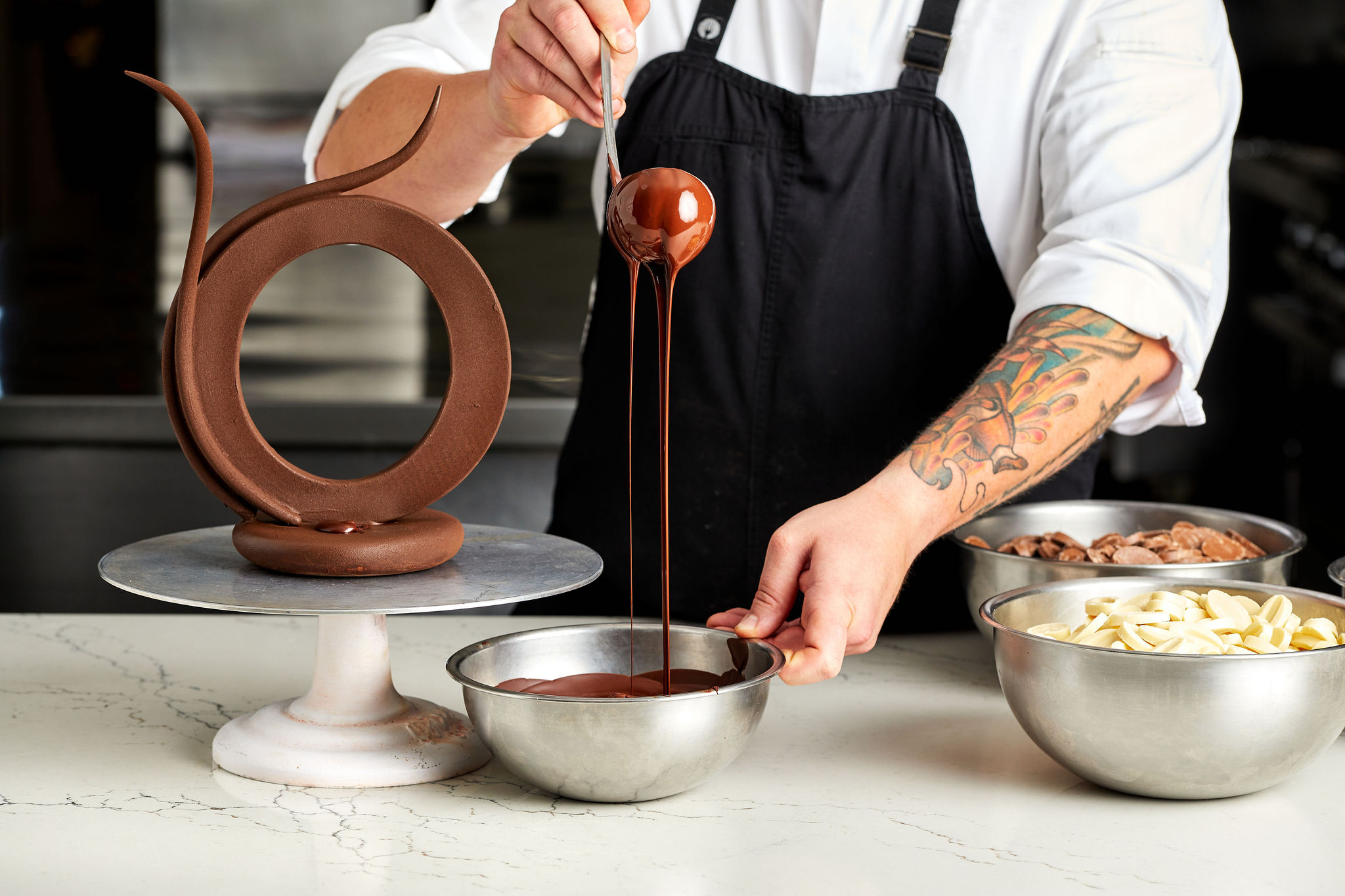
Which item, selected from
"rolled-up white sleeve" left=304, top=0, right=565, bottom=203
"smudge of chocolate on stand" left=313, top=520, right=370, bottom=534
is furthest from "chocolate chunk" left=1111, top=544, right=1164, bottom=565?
"rolled-up white sleeve" left=304, top=0, right=565, bottom=203

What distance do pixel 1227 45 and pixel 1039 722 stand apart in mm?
876

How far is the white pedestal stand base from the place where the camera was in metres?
1.06

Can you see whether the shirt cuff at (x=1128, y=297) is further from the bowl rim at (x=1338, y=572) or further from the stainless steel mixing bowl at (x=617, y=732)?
the stainless steel mixing bowl at (x=617, y=732)

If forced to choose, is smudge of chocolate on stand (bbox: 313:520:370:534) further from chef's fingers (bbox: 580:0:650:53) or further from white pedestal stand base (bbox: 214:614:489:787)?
chef's fingers (bbox: 580:0:650:53)

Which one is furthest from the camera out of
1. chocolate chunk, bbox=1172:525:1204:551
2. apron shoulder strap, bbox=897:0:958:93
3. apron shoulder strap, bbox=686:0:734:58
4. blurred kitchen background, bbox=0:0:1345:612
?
blurred kitchen background, bbox=0:0:1345:612

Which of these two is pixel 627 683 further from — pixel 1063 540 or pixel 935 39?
pixel 935 39

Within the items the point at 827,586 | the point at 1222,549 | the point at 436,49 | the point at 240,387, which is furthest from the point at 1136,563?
the point at 436,49

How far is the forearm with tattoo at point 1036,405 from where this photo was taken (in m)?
1.27

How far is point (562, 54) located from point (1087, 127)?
1.86 feet

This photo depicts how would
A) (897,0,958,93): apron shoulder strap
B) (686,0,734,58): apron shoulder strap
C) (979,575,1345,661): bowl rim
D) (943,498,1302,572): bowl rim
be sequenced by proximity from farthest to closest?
(686,0,734,58): apron shoulder strap < (897,0,958,93): apron shoulder strap < (943,498,1302,572): bowl rim < (979,575,1345,661): bowl rim

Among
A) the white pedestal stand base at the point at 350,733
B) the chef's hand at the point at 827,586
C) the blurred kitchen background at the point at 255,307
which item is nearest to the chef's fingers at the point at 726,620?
the chef's hand at the point at 827,586

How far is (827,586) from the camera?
3.47ft

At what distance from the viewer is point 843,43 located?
155 cm

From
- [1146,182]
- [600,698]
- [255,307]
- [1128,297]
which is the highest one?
[1146,182]
